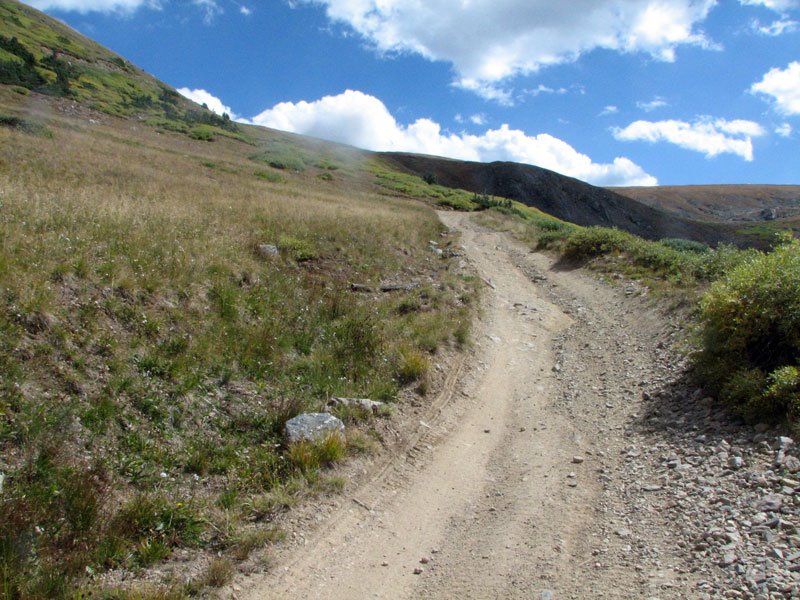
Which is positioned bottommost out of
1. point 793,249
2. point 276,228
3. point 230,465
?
point 230,465

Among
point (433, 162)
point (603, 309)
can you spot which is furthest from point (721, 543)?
point (433, 162)

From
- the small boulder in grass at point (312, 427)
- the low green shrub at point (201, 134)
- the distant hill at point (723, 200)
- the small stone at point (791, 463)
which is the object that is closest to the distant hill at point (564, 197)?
the low green shrub at point (201, 134)

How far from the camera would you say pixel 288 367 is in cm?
830

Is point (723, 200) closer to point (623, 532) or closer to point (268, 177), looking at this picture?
point (268, 177)

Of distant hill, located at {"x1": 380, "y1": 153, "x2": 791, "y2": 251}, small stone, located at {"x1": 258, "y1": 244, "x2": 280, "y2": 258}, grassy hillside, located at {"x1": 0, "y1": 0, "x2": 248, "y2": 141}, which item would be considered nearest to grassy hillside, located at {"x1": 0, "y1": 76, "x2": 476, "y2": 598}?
small stone, located at {"x1": 258, "y1": 244, "x2": 280, "y2": 258}

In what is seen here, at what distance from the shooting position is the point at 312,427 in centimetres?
665

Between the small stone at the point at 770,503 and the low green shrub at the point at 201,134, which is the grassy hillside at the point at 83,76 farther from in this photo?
the small stone at the point at 770,503

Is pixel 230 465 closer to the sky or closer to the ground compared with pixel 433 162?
closer to the ground

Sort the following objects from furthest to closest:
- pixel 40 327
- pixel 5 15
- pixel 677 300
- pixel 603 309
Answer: pixel 5 15 → pixel 603 309 → pixel 677 300 → pixel 40 327

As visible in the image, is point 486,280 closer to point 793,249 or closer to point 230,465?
point 793,249

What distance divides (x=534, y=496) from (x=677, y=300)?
837 centimetres

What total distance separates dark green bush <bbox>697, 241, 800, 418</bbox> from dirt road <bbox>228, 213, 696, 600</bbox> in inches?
50.1

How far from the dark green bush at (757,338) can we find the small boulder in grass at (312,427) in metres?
5.43

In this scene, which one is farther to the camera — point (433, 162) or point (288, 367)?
point (433, 162)
